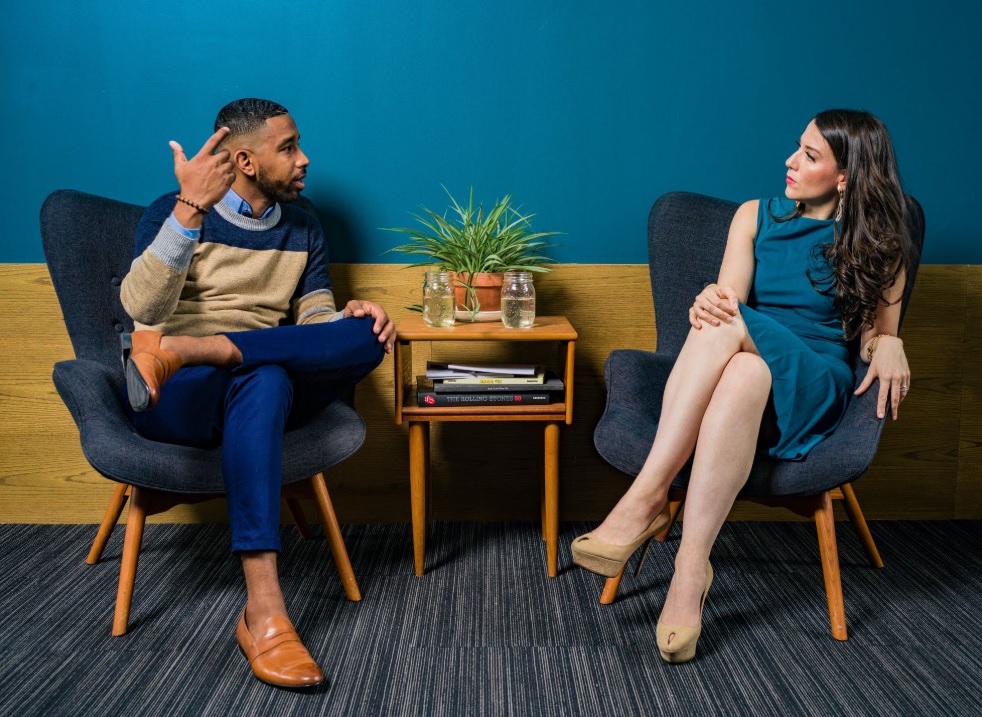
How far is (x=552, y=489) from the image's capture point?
84.2 inches

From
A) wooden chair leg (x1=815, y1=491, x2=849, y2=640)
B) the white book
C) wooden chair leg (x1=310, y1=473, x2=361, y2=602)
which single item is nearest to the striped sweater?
the white book

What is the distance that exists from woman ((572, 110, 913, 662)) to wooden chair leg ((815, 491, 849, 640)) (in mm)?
146

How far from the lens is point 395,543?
2381mm

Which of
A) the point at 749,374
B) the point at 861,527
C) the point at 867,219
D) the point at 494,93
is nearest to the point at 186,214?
the point at 494,93

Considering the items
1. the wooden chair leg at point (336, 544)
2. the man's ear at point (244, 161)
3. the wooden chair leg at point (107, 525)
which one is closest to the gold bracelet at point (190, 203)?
the man's ear at point (244, 161)

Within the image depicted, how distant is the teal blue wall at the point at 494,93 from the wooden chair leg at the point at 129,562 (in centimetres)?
98

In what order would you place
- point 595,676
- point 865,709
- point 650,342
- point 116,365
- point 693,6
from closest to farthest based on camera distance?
point 865,709 < point 595,676 < point 116,365 < point 693,6 < point 650,342

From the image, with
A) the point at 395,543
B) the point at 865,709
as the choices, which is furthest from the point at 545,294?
the point at 865,709

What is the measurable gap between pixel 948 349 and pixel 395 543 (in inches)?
68.1

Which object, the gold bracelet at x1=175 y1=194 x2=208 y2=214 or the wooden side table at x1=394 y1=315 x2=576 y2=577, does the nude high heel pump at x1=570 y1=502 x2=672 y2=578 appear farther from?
the gold bracelet at x1=175 y1=194 x2=208 y2=214

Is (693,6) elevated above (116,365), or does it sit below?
above

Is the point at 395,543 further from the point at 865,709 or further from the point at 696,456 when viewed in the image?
the point at 865,709

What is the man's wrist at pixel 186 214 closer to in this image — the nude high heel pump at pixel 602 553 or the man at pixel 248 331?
the man at pixel 248 331

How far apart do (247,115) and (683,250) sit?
1.17 m
